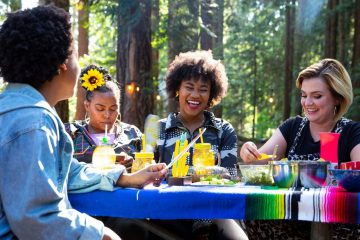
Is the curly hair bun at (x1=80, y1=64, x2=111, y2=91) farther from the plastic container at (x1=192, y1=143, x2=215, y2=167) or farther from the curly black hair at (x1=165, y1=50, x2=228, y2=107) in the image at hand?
the plastic container at (x1=192, y1=143, x2=215, y2=167)

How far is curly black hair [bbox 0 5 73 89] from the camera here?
1937mm

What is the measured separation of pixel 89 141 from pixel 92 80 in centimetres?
50

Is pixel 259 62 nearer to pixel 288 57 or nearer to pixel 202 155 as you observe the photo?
pixel 288 57

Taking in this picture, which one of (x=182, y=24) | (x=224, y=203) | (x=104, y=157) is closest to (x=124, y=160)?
(x=104, y=157)

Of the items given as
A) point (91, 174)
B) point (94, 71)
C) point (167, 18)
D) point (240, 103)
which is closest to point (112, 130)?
point (94, 71)

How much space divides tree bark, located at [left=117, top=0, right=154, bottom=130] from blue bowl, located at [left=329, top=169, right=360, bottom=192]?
657 centimetres

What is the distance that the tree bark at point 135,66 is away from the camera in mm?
8820

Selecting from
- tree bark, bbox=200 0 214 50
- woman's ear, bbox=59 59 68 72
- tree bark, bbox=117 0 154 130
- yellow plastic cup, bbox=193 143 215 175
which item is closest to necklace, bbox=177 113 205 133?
yellow plastic cup, bbox=193 143 215 175

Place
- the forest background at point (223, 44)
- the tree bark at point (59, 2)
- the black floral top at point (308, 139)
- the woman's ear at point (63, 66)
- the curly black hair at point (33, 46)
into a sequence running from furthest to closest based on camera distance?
the forest background at point (223, 44), the tree bark at point (59, 2), the black floral top at point (308, 139), the woman's ear at point (63, 66), the curly black hair at point (33, 46)

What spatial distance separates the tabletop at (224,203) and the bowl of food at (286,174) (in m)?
0.11

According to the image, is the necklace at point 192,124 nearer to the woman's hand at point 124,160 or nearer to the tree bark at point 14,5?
the woman's hand at point 124,160

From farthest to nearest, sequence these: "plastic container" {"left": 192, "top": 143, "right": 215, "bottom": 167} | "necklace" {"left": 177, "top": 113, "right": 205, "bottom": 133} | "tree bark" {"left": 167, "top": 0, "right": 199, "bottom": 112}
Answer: "tree bark" {"left": 167, "top": 0, "right": 199, "bottom": 112} → "necklace" {"left": 177, "top": 113, "right": 205, "bottom": 133} → "plastic container" {"left": 192, "top": 143, "right": 215, "bottom": 167}

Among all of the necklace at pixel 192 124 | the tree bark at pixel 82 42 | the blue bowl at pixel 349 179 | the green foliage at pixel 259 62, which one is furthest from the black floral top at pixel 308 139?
the green foliage at pixel 259 62

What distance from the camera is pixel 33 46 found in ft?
6.34
